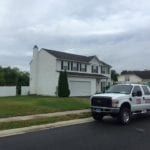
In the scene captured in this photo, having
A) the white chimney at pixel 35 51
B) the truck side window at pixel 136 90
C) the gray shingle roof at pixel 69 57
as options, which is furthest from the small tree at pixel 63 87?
the truck side window at pixel 136 90

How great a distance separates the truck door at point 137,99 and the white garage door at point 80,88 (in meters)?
30.3

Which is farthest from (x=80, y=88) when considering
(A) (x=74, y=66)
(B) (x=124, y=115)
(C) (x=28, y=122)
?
(C) (x=28, y=122)

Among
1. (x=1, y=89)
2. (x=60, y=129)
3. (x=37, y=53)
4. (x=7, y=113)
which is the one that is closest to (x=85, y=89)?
Result: (x=37, y=53)

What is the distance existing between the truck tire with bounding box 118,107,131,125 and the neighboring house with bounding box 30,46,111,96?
2952 centimetres

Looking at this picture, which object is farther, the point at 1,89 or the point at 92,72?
the point at 92,72

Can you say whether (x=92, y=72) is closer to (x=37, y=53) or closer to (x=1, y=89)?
(x=37, y=53)

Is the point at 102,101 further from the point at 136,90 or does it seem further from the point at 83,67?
the point at 83,67

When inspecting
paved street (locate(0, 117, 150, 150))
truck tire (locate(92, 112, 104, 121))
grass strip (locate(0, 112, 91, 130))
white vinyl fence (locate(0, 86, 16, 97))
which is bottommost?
paved street (locate(0, 117, 150, 150))

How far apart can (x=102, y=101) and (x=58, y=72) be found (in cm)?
3052

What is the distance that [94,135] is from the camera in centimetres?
1228

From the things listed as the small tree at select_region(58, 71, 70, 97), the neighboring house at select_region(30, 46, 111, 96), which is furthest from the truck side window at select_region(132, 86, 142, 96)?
the neighboring house at select_region(30, 46, 111, 96)

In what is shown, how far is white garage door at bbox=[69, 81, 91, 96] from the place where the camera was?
48466mm

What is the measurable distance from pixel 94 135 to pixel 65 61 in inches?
1440

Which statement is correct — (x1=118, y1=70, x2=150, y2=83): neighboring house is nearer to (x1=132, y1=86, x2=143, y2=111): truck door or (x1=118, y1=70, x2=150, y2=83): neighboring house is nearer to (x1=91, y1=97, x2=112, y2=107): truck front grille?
(x1=132, y1=86, x2=143, y2=111): truck door
